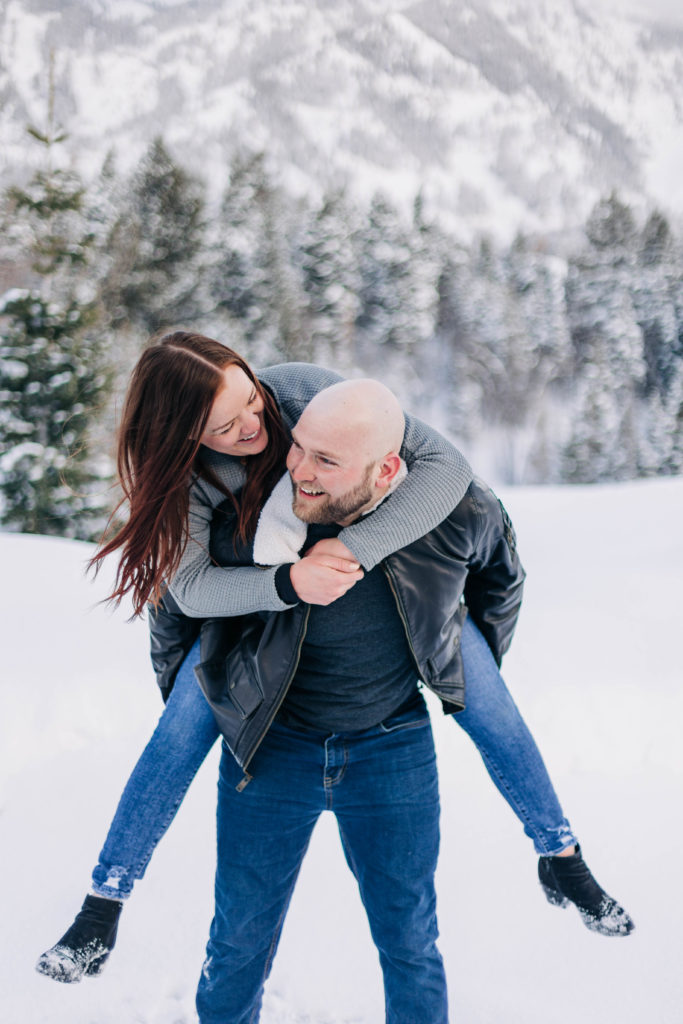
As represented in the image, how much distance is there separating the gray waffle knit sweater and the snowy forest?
15207mm

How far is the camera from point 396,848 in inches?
73.8

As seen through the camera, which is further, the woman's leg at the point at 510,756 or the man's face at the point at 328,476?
the woman's leg at the point at 510,756

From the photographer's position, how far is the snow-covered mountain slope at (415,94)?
102 m

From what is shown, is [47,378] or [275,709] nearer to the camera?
[275,709]

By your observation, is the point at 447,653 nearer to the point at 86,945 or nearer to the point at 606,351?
the point at 86,945

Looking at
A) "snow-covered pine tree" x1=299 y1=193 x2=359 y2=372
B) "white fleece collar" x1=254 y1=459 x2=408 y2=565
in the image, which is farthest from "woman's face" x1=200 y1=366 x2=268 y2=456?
"snow-covered pine tree" x1=299 y1=193 x2=359 y2=372

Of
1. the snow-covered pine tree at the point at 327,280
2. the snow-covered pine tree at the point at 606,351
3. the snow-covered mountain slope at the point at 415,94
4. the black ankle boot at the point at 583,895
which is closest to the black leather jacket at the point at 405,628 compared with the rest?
the black ankle boot at the point at 583,895

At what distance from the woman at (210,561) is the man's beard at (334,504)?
5 cm

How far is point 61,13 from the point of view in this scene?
94062 millimetres

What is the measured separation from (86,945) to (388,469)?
1.47 m

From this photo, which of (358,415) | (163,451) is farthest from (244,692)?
(358,415)

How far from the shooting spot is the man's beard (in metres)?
1.78

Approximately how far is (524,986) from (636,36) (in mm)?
199915

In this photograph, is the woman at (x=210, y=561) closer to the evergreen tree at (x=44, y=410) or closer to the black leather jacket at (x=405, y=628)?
the black leather jacket at (x=405, y=628)
